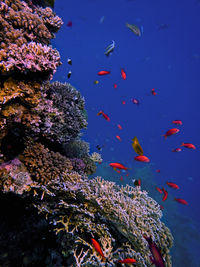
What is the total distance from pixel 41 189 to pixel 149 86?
479ft

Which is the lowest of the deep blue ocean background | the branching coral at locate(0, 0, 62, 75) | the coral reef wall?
the coral reef wall

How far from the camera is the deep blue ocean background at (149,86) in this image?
25523 millimetres

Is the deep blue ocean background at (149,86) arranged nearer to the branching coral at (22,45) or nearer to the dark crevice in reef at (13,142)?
the branching coral at (22,45)

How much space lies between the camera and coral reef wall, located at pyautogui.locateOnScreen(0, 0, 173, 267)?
9.95 ft

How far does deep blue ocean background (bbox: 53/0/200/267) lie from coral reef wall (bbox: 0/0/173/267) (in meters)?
6.36

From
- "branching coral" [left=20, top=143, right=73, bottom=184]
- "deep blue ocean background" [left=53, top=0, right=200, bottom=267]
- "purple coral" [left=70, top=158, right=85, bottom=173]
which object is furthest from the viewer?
"deep blue ocean background" [left=53, top=0, right=200, bottom=267]

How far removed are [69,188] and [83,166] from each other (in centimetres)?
130

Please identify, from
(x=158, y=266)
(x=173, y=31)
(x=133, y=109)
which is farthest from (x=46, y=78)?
(x=133, y=109)

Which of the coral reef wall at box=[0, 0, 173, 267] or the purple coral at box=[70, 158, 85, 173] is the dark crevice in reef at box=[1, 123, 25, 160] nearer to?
the coral reef wall at box=[0, 0, 173, 267]

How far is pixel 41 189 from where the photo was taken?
3293 mm

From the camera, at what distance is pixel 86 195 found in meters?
3.39

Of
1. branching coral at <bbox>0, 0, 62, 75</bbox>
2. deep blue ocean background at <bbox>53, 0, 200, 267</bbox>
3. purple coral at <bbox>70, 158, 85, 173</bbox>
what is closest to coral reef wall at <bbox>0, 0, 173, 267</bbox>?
branching coral at <bbox>0, 0, 62, 75</bbox>

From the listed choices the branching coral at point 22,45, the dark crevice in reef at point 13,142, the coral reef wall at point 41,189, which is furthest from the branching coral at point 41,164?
the branching coral at point 22,45

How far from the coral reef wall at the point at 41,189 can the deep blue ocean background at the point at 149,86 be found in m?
6.36
